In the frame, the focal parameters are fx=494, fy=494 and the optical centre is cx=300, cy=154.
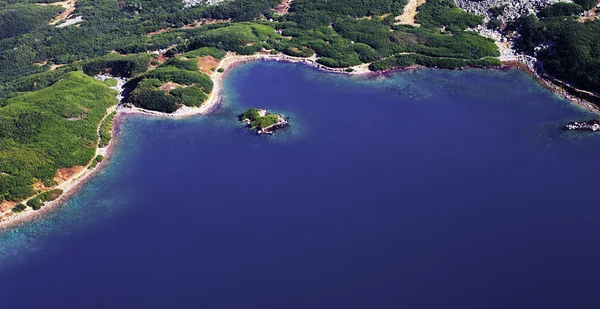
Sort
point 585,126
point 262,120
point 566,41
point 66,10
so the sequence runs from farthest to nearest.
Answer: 1. point 66,10
2. point 566,41
3. point 262,120
4. point 585,126

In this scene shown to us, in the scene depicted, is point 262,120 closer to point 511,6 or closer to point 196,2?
point 511,6

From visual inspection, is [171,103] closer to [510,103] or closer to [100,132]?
[100,132]

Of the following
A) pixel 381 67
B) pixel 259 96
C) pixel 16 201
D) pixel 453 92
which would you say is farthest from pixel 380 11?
pixel 16 201

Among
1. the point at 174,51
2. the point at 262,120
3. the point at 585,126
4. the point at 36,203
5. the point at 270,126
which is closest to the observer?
the point at 36,203

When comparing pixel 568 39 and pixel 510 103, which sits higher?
pixel 568 39

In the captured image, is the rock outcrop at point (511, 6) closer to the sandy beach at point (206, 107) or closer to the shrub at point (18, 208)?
the sandy beach at point (206, 107)

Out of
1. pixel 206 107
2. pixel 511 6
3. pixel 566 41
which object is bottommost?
pixel 206 107

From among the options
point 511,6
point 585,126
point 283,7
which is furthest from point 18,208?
point 511,6

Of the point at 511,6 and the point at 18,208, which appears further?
the point at 511,6
